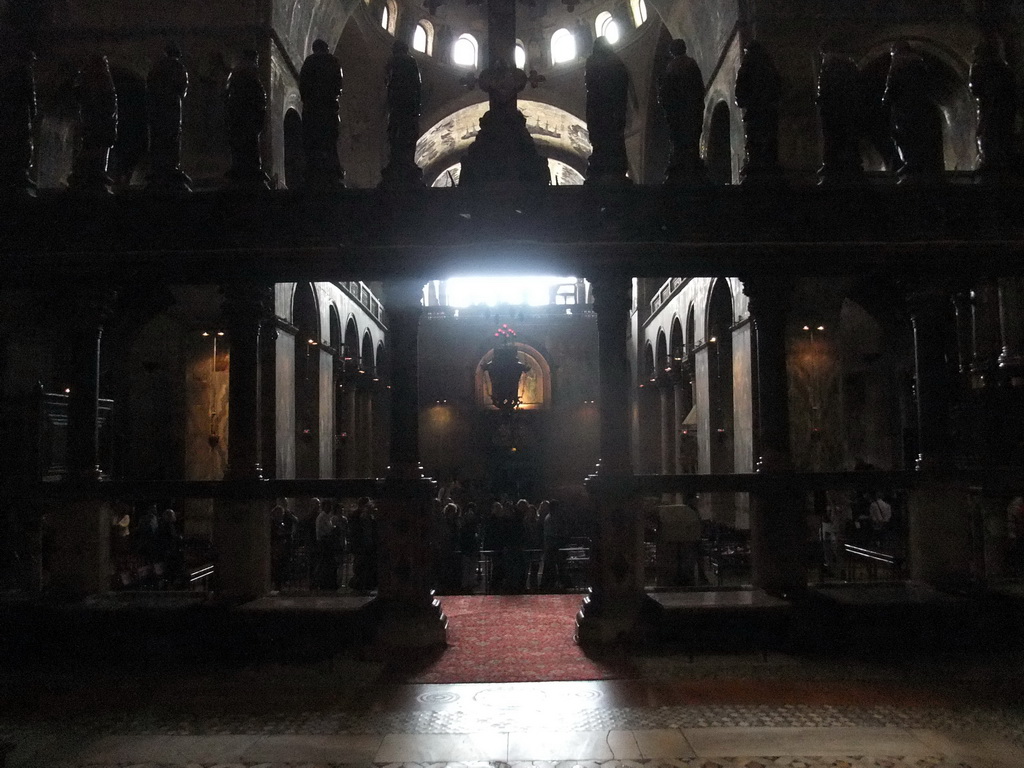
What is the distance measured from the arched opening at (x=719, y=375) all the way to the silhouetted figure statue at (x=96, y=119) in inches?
587

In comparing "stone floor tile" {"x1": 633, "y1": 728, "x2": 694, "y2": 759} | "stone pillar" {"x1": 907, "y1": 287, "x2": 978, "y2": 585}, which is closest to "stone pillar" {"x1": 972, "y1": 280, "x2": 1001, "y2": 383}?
"stone pillar" {"x1": 907, "y1": 287, "x2": 978, "y2": 585}

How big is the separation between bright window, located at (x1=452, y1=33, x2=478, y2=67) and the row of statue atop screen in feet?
82.3

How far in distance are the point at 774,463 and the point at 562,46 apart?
989 inches

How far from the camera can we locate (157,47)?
15633mm

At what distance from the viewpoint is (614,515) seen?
7.16 metres

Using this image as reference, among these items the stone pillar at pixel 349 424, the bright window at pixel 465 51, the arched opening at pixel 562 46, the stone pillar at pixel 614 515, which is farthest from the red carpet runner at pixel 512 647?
the bright window at pixel 465 51

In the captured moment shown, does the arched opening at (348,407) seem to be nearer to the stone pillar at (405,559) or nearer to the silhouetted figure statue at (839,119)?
the stone pillar at (405,559)

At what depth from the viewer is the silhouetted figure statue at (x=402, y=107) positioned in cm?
588

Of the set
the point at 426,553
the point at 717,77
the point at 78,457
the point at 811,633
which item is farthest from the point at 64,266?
the point at 717,77

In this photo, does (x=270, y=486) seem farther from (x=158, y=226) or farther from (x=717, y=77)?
(x=717, y=77)

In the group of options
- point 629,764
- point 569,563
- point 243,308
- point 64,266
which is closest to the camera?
point 629,764

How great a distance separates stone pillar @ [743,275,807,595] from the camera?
737 cm

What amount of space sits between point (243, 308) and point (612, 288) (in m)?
3.50

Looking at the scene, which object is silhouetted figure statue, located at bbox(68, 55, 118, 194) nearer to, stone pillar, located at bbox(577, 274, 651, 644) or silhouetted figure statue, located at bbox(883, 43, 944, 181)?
stone pillar, located at bbox(577, 274, 651, 644)
